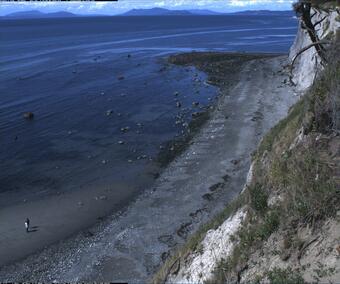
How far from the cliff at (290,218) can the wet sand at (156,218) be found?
7.03 metres

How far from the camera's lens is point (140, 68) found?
81875 mm

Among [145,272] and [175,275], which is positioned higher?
[175,275]

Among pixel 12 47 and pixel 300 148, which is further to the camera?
pixel 12 47

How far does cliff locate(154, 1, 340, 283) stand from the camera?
1027 cm

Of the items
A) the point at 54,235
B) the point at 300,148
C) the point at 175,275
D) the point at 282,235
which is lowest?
the point at 54,235

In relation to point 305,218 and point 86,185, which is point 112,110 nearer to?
point 86,185

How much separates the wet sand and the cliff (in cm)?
703

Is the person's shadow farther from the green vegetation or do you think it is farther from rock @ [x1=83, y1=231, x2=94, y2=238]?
the green vegetation

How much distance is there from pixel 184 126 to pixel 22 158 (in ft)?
56.2

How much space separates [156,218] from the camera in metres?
26.1

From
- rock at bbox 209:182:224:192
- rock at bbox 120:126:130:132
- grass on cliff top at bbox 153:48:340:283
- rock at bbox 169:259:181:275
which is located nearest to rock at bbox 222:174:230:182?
rock at bbox 209:182:224:192

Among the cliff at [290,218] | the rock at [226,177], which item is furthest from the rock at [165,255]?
the rock at [226,177]

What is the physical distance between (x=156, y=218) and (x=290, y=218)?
15.4 metres

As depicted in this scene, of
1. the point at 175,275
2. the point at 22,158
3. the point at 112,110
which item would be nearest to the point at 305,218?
the point at 175,275
